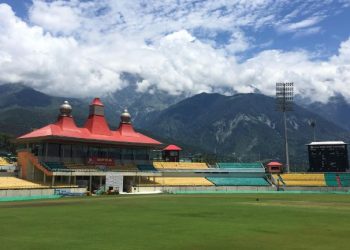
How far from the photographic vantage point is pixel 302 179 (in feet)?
398

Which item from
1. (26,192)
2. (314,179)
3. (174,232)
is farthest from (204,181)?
(174,232)

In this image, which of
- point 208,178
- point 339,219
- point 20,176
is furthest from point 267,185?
point 339,219

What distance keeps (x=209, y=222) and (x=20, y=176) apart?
70.7 m

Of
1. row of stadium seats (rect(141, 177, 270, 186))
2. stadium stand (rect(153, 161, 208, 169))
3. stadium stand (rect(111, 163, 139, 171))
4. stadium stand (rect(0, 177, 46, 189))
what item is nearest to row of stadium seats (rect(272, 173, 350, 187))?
row of stadium seats (rect(141, 177, 270, 186))

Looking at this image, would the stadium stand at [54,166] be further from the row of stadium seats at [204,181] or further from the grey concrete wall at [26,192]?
the row of stadium seats at [204,181]

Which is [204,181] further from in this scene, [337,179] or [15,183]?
[15,183]

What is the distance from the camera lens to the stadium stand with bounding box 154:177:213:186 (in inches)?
4272

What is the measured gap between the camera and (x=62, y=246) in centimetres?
2136

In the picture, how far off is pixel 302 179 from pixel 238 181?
18909 millimetres

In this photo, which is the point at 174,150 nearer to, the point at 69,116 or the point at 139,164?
the point at 139,164

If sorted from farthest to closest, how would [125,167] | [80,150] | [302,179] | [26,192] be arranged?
[302,179]
[125,167]
[80,150]
[26,192]

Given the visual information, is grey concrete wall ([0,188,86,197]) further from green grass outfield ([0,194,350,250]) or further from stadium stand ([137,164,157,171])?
green grass outfield ([0,194,350,250])

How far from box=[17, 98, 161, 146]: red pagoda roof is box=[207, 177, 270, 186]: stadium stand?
20406 millimetres

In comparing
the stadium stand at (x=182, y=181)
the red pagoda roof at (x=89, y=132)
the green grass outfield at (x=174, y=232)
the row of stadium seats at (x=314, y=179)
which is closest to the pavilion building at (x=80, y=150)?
the red pagoda roof at (x=89, y=132)
